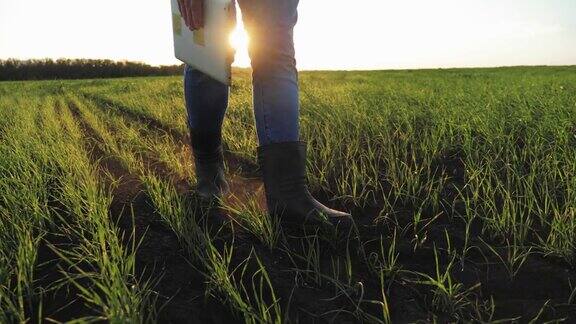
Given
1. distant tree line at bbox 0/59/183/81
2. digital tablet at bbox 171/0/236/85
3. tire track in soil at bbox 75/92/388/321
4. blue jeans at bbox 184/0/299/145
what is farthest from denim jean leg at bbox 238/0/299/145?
distant tree line at bbox 0/59/183/81

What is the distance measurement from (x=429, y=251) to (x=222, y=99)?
113cm

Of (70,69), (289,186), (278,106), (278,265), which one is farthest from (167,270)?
(70,69)

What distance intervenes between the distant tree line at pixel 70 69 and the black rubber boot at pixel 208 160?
47.3 m

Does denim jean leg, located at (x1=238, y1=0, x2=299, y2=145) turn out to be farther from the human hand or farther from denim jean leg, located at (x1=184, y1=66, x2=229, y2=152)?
denim jean leg, located at (x1=184, y1=66, x2=229, y2=152)

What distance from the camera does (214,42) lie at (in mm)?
1830

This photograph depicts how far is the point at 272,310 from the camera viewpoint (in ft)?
4.06

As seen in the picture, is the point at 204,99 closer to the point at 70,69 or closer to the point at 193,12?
the point at 193,12

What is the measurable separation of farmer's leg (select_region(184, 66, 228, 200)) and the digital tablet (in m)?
0.13

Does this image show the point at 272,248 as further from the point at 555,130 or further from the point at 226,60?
the point at 555,130

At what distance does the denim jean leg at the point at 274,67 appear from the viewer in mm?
1850

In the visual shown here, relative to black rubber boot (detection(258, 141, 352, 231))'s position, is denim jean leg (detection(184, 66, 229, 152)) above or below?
above

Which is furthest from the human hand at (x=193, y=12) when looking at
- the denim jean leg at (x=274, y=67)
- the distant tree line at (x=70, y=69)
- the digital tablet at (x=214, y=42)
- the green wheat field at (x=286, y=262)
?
the distant tree line at (x=70, y=69)

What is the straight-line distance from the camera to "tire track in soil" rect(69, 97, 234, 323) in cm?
121

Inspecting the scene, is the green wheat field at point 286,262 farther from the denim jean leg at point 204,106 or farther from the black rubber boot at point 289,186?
the denim jean leg at point 204,106
